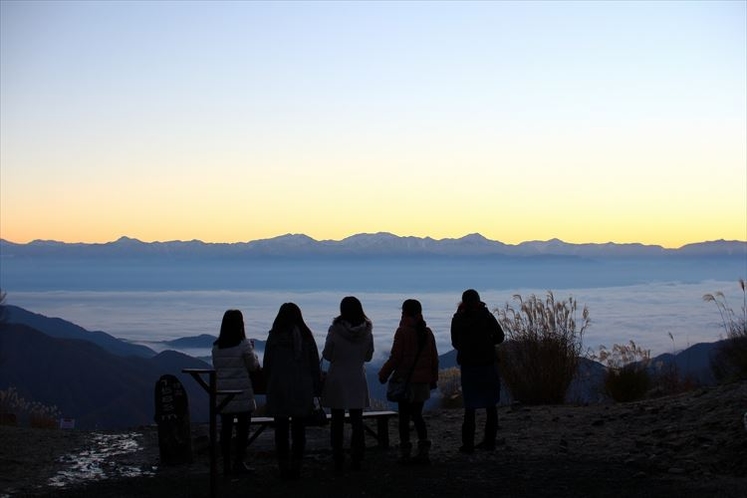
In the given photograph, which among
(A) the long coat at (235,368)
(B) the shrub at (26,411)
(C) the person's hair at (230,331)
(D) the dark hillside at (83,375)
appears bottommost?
(D) the dark hillside at (83,375)

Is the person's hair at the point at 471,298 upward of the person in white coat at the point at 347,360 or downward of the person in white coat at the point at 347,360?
upward

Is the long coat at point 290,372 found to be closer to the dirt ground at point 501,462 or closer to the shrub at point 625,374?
the dirt ground at point 501,462

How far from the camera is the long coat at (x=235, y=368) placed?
11500 mm

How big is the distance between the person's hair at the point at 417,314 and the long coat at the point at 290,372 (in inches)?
54.5

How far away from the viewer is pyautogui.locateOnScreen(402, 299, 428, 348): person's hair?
12117mm

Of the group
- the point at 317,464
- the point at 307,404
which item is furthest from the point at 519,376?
the point at 307,404

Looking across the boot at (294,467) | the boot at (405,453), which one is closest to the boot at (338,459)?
the boot at (294,467)

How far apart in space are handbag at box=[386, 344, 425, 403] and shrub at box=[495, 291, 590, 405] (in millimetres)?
6655

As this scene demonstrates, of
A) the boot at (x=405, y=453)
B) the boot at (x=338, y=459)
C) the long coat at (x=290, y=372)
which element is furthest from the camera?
the boot at (x=405, y=453)

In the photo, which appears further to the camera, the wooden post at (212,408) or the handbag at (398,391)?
the handbag at (398,391)

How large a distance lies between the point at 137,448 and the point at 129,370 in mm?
90468

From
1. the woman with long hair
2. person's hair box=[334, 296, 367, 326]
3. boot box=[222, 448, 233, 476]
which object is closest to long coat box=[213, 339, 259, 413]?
the woman with long hair

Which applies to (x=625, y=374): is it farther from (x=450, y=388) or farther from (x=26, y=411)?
(x=26, y=411)

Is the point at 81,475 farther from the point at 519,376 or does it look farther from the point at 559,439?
the point at 519,376
